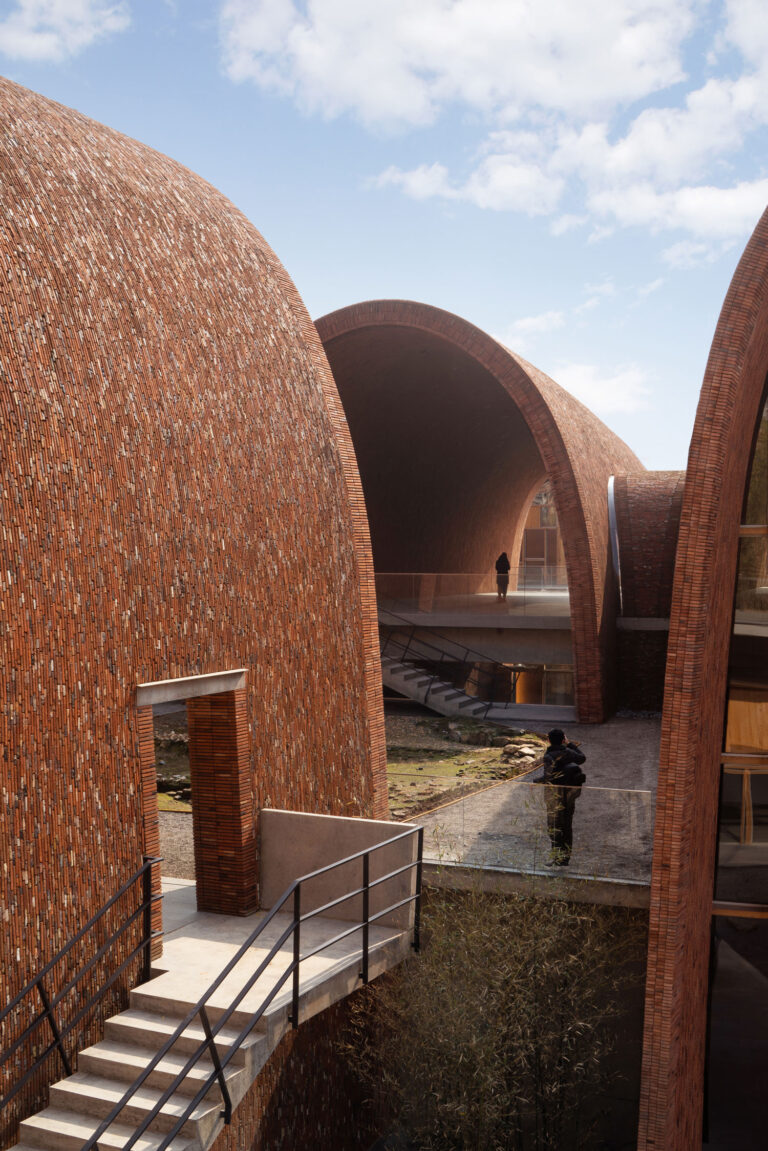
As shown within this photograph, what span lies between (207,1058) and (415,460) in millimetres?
21843

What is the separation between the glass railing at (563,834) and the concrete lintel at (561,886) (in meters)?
0.06

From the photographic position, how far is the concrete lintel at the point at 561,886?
10523 mm

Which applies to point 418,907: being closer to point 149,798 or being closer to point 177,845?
point 149,798

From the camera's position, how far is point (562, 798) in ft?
35.6

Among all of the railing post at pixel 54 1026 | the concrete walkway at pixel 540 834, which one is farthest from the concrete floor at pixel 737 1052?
the railing post at pixel 54 1026

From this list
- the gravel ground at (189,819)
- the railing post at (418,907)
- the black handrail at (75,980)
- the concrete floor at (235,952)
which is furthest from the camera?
the gravel ground at (189,819)

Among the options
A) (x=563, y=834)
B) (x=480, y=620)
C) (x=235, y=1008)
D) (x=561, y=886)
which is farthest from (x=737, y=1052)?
(x=480, y=620)

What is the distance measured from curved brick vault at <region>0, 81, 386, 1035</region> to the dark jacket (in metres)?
2.48

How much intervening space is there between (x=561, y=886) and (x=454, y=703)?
11614 mm

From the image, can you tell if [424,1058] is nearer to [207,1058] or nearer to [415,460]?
[207,1058]

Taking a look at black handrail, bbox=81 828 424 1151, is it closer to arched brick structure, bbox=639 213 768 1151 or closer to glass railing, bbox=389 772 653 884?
glass railing, bbox=389 772 653 884

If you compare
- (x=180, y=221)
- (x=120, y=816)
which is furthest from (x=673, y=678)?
(x=180, y=221)

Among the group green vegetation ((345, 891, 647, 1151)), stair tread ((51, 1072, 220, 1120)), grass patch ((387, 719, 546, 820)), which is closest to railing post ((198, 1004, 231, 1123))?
stair tread ((51, 1072, 220, 1120))

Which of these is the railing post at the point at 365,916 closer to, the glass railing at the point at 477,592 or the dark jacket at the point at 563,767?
the dark jacket at the point at 563,767
